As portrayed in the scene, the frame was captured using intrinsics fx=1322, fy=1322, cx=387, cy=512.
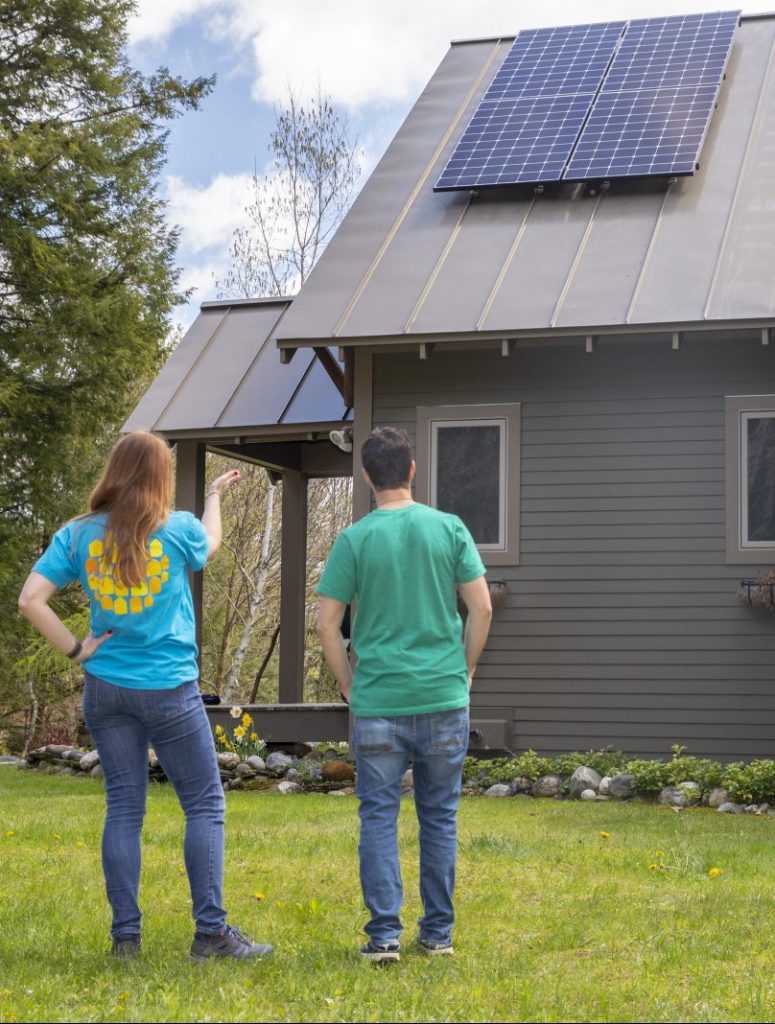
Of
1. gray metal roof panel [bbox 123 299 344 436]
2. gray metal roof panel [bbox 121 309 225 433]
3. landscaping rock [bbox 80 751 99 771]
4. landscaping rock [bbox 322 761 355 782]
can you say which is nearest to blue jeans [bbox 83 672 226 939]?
landscaping rock [bbox 322 761 355 782]

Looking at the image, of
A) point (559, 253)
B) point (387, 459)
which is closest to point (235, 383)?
point (559, 253)

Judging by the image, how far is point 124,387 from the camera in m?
20.5

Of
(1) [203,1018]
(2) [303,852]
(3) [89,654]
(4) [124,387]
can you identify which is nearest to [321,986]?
(1) [203,1018]

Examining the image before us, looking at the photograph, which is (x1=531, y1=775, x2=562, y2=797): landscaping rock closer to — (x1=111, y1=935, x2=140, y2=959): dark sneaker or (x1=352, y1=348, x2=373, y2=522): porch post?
(x1=352, y1=348, x2=373, y2=522): porch post

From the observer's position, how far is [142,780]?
14.0 ft

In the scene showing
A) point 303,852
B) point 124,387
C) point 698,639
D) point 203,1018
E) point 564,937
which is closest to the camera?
point 203,1018

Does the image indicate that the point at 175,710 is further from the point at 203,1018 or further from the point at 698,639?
the point at 698,639

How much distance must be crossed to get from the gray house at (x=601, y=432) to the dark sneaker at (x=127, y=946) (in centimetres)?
641

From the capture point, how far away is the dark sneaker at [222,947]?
4172 millimetres

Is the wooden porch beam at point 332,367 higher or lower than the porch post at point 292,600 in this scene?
higher

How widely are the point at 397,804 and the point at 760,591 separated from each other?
6.17m

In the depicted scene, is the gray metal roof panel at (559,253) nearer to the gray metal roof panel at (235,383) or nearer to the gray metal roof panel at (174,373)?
the gray metal roof panel at (235,383)

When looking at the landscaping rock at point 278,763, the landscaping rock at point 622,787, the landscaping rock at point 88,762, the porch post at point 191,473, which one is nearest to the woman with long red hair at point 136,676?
the landscaping rock at point 622,787

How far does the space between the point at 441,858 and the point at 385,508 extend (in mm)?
1157
